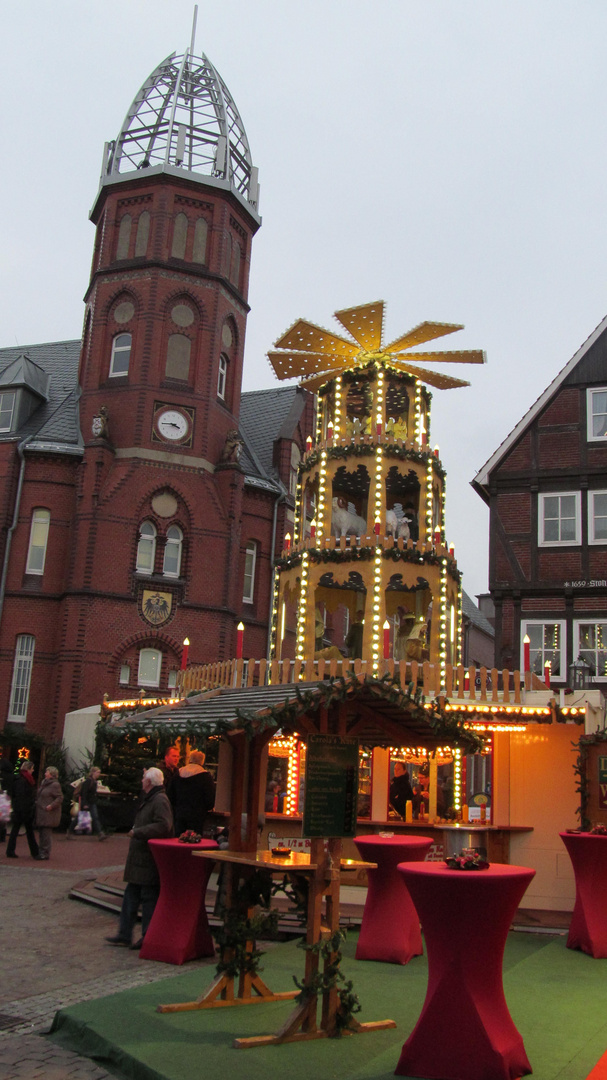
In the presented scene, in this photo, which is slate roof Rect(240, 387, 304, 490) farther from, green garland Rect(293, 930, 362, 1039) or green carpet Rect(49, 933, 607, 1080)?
green garland Rect(293, 930, 362, 1039)

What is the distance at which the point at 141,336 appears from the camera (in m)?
30.9

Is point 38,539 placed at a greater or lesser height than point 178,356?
lesser

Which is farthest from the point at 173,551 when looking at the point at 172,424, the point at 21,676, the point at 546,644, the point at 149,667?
the point at 546,644

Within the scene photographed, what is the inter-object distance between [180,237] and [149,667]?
1467cm

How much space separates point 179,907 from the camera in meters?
9.09

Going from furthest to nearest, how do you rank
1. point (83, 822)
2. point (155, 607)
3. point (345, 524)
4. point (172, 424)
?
point (172, 424)
point (155, 607)
point (83, 822)
point (345, 524)

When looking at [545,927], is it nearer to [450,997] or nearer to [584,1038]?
[584,1038]

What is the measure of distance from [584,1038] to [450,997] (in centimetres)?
154

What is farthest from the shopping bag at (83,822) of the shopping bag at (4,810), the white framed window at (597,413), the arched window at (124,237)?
the arched window at (124,237)

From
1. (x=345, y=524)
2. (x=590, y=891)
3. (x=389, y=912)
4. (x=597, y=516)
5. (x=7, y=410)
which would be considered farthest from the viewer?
(x=7, y=410)

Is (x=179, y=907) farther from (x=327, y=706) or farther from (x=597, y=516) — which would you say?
(x=597, y=516)

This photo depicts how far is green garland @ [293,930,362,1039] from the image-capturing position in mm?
6562

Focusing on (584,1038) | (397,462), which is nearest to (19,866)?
(397,462)

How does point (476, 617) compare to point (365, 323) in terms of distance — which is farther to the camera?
point (476, 617)
